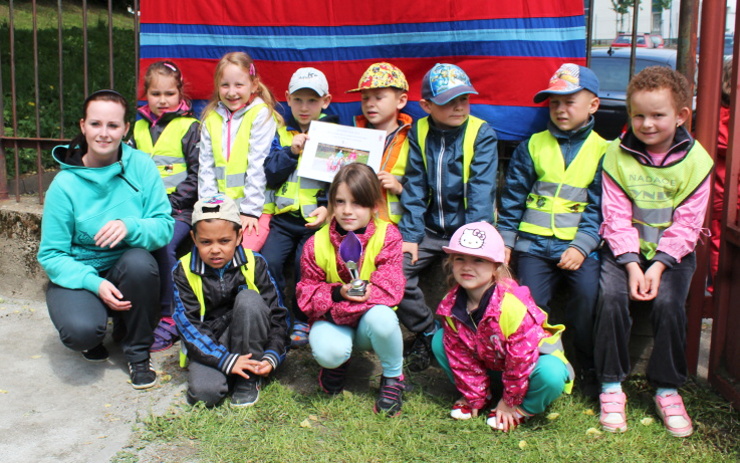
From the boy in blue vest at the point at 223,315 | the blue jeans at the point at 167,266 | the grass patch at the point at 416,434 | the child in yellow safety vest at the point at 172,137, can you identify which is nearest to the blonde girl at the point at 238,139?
the child in yellow safety vest at the point at 172,137

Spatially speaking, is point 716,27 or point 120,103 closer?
point 716,27

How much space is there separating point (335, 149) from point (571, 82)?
141cm

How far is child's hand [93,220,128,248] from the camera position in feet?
12.6

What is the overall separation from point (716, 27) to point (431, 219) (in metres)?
1.77

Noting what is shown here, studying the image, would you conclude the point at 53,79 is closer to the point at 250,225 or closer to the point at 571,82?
the point at 250,225

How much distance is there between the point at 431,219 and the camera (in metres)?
4.16

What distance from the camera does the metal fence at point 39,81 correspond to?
5281 mm

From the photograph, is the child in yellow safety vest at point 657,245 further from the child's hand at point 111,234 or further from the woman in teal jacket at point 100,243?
the child's hand at point 111,234

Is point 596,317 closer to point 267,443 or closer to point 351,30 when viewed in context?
point 267,443

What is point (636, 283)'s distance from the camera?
137 inches

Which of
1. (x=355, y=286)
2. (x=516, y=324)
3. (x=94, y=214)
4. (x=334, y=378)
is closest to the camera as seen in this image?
(x=516, y=324)

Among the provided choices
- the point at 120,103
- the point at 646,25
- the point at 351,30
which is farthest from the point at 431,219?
the point at 646,25

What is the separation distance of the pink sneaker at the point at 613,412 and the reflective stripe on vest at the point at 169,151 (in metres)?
2.94

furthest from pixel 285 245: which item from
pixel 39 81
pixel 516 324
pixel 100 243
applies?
pixel 39 81
